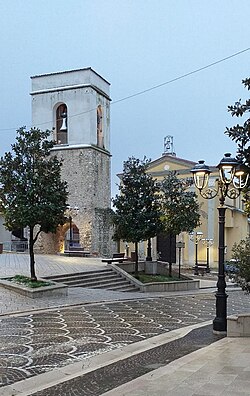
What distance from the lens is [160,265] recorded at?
24.2 meters

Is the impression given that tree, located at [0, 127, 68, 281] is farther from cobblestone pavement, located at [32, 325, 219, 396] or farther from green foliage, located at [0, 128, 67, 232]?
cobblestone pavement, located at [32, 325, 219, 396]

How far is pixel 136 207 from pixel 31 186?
20.6 feet

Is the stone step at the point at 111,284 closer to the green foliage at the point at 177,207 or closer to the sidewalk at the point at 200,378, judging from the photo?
the green foliage at the point at 177,207

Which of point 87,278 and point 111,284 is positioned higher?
point 87,278

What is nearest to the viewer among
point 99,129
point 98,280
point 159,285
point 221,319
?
point 221,319

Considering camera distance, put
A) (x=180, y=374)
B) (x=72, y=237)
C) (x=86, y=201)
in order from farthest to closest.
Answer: (x=72, y=237) → (x=86, y=201) → (x=180, y=374)

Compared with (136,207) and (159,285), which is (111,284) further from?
(136,207)

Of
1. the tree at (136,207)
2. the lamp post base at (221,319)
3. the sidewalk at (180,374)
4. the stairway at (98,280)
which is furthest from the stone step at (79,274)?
the lamp post base at (221,319)

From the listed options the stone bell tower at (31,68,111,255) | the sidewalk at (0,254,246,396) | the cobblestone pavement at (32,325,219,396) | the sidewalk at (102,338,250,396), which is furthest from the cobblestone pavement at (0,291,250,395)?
the stone bell tower at (31,68,111,255)

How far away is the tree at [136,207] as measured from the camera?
64.9 feet

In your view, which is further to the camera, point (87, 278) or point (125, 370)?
point (87, 278)

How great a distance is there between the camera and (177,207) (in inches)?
851

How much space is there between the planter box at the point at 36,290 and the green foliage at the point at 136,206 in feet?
17.7

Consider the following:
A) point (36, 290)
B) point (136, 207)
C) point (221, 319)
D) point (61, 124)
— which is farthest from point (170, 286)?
point (61, 124)
